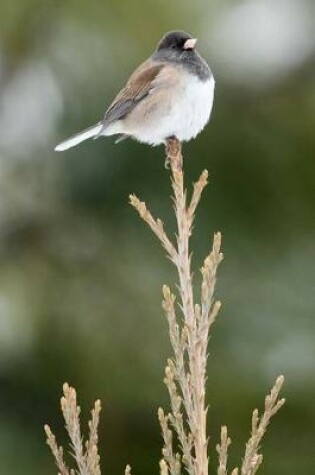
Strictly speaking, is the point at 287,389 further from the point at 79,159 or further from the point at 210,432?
the point at 79,159

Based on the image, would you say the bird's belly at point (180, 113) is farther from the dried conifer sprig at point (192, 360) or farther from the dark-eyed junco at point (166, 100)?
the dried conifer sprig at point (192, 360)

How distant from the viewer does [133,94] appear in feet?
10.8

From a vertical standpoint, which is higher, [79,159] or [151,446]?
[79,159]

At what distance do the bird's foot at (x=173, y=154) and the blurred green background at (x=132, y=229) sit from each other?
2.96 m

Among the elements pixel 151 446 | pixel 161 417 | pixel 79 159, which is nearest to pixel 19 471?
pixel 151 446

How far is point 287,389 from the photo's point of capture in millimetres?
5930

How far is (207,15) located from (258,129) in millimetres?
579

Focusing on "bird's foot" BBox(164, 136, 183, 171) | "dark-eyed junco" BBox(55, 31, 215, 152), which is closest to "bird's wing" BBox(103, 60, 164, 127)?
"dark-eyed junco" BBox(55, 31, 215, 152)

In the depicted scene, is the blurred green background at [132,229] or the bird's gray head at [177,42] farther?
the blurred green background at [132,229]

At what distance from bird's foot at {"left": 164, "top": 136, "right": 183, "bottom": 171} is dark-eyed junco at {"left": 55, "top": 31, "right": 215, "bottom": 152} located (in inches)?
2.8

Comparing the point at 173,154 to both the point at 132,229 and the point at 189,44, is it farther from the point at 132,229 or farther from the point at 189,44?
the point at 132,229

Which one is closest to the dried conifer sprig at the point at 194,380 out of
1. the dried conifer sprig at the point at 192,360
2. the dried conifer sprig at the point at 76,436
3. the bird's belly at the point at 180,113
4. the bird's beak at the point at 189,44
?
the dried conifer sprig at the point at 192,360

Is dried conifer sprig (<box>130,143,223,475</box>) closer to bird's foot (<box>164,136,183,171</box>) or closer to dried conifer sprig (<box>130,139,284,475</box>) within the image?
dried conifer sprig (<box>130,139,284,475</box>)

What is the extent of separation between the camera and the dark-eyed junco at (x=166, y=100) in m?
3.02
